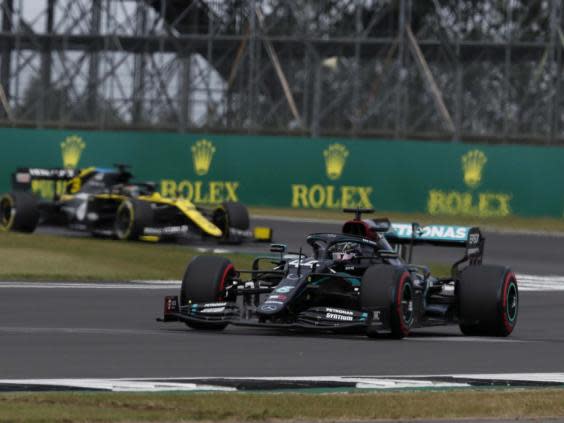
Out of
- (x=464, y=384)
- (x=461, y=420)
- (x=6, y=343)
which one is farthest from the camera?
(x=6, y=343)

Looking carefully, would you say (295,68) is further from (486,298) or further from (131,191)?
(486,298)

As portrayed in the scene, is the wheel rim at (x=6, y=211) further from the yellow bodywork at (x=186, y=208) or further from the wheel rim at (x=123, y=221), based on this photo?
the wheel rim at (x=123, y=221)

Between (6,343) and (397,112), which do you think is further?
(397,112)

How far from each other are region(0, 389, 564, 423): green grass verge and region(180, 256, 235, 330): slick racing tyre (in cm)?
491

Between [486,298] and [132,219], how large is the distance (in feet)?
51.7

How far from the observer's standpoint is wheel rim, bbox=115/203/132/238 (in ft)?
103

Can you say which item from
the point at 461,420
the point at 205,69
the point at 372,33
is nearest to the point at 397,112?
the point at 372,33

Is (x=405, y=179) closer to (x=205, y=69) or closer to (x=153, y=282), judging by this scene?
(x=205, y=69)

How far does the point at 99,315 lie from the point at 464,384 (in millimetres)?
6790

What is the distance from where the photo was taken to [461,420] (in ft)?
32.9

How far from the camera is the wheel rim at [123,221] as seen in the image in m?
31.3

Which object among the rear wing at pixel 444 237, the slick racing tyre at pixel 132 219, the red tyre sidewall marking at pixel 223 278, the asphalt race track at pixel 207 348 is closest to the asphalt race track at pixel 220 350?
the asphalt race track at pixel 207 348

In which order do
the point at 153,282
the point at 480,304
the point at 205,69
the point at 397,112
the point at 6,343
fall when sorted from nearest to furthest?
the point at 6,343, the point at 480,304, the point at 153,282, the point at 397,112, the point at 205,69

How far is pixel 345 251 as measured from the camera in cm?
1631
